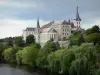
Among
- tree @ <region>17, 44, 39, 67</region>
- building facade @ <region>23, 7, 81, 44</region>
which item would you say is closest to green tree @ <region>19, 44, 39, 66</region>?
tree @ <region>17, 44, 39, 67</region>

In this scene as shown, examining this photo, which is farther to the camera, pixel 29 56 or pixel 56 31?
pixel 56 31

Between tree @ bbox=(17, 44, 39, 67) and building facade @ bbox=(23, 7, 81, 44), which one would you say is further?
building facade @ bbox=(23, 7, 81, 44)

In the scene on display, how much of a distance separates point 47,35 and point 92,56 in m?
62.6

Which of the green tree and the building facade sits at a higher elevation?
the building facade

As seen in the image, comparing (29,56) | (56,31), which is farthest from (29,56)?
(56,31)

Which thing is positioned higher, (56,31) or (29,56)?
(56,31)

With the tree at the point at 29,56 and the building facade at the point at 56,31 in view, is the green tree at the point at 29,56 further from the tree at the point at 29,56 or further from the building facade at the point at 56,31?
the building facade at the point at 56,31

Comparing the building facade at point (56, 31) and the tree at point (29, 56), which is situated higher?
the building facade at point (56, 31)

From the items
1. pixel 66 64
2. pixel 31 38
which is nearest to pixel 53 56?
pixel 66 64

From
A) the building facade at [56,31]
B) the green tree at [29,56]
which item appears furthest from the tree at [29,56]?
the building facade at [56,31]

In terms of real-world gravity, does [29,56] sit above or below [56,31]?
below

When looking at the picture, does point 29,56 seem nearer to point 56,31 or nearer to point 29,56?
point 29,56

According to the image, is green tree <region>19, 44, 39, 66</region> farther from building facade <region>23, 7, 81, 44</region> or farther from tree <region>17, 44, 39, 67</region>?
building facade <region>23, 7, 81, 44</region>

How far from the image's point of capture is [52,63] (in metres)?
39.4
